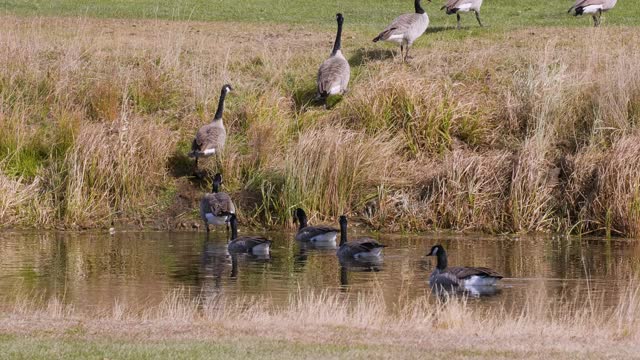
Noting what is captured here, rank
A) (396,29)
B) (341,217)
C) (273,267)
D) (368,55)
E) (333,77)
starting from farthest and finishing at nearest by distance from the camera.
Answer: (368,55), (396,29), (333,77), (341,217), (273,267)

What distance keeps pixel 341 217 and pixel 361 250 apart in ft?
6.70

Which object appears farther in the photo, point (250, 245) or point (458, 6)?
point (458, 6)

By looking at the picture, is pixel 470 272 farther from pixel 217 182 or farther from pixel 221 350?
pixel 217 182

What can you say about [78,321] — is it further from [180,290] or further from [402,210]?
[402,210]

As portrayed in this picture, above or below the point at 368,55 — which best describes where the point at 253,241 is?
below

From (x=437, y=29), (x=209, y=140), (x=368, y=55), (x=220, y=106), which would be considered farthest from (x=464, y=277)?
(x=437, y=29)

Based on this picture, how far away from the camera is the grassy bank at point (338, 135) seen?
22422 millimetres

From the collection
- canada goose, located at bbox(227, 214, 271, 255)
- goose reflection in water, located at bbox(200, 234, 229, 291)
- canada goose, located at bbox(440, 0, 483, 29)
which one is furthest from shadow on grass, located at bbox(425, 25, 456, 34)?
canada goose, located at bbox(227, 214, 271, 255)

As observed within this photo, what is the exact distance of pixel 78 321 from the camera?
13.1 metres

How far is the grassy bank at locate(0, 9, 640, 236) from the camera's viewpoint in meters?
22.4

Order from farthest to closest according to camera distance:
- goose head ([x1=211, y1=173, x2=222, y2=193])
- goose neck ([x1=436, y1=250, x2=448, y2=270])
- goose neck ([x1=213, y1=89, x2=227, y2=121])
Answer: goose neck ([x1=213, y1=89, x2=227, y2=121]) < goose head ([x1=211, y1=173, x2=222, y2=193]) < goose neck ([x1=436, y1=250, x2=448, y2=270])

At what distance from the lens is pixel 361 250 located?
1905cm

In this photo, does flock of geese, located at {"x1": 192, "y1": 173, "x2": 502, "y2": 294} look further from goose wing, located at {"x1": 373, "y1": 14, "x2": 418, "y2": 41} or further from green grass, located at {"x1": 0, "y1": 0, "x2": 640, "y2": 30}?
green grass, located at {"x1": 0, "y1": 0, "x2": 640, "y2": 30}

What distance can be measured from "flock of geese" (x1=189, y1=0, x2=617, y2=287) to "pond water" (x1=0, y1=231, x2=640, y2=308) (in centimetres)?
26
